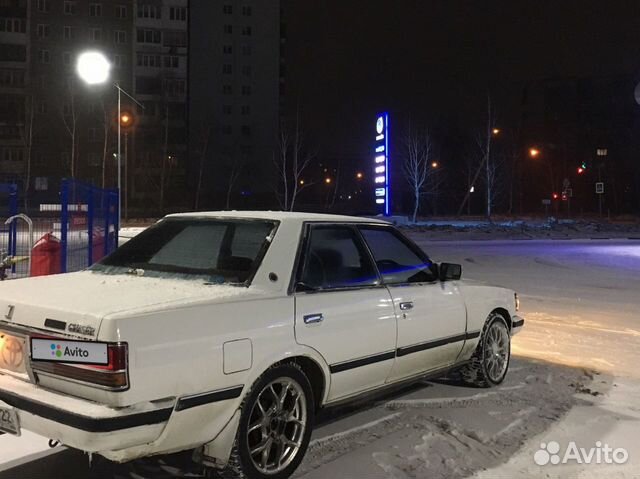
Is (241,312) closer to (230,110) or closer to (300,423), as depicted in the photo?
(300,423)

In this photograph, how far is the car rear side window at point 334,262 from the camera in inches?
159

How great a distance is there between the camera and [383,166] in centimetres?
4250

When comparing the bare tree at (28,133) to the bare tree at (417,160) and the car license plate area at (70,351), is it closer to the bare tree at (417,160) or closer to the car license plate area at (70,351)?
the bare tree at (417,160)

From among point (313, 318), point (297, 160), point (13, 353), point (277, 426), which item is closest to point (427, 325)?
point (313, 318)

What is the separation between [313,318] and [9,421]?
1.80m

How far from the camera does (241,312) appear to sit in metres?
3.36

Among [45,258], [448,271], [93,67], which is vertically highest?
[93,67]

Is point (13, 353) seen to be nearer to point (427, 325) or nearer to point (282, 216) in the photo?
point (282, 216)

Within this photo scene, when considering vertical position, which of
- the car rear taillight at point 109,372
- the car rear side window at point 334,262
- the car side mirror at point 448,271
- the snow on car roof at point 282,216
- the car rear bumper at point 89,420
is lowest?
the car rear bumper at point 89,420

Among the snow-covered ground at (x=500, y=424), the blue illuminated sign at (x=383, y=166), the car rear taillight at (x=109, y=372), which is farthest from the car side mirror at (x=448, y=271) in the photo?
the blue illuminated sign at (x=383, y=166)

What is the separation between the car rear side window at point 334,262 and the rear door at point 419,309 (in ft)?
0.52

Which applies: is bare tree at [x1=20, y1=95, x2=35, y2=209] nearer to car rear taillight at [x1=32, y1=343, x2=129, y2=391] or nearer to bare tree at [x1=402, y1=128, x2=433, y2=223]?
bare tree at [x1=402, y1=128, x2=433, y2=223]

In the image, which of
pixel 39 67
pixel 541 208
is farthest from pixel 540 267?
pixel 39 67

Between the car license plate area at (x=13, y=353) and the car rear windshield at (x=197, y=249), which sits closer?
the car license plate area at (x=13, y=353)
